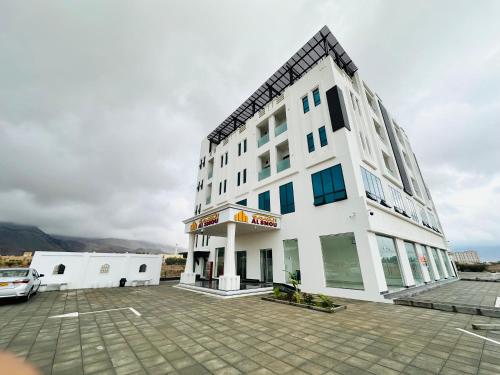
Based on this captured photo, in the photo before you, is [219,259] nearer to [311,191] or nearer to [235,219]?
[235,219]

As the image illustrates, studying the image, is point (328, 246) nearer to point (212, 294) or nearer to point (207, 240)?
point (212, 294)

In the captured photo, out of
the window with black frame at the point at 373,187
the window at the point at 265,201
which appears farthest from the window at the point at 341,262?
the window at the point at 265,201

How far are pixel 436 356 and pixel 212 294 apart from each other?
10991 millimetres

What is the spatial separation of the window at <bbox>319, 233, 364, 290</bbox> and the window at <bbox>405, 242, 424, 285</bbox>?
6.95 meters

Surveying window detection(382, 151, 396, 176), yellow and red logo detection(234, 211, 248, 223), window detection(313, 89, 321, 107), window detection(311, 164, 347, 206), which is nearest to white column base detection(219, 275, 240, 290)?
yellow and red logo detection(234, 211, 248, 223)

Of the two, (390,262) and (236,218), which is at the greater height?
(236,218)

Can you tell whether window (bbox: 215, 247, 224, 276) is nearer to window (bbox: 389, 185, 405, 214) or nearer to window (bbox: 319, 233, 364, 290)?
window (bbox: 319, 233, 364, 290)

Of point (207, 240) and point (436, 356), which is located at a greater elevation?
point (207, 240)

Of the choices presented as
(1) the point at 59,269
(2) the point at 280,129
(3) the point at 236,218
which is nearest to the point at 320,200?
(3) the point at 236,218

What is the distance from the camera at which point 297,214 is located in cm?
1533

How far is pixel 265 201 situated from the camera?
1858 cm

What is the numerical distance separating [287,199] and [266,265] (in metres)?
5.94

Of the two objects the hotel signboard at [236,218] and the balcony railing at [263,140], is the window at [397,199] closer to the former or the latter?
the hotel signboard at [236,218]

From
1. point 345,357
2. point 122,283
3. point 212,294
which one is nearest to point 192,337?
point 345,357
